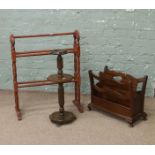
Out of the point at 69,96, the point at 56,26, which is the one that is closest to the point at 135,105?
the point at 69,96

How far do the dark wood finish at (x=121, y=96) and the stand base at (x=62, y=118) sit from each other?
0.25 metres

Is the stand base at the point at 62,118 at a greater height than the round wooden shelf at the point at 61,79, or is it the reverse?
the round wooden shelf at the point at 61,79

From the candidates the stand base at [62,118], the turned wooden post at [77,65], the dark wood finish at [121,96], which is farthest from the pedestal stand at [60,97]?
the dark wood finish at [121,96]

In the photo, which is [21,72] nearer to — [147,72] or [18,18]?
[18,18]

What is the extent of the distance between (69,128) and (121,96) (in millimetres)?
477

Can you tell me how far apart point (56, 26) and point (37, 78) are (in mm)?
569

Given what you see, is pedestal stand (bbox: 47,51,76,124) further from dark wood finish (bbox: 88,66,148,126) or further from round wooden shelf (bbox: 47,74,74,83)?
dark wood finish (bbox: 88,66,148,126)

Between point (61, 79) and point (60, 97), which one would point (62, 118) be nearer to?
point (60, 97)

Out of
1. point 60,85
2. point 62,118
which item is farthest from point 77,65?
point 62,118

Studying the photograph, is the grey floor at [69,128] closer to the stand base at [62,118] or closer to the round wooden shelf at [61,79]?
the stand base at [62,118]

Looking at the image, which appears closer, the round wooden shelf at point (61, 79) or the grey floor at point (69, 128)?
the grey floor at point (69, 128)

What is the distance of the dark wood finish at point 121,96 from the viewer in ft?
7.70

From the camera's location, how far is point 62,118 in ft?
8.02

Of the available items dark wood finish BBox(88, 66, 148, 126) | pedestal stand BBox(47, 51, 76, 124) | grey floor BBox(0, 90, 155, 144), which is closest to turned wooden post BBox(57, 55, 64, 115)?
pedestal stand BBox(47, 51, 76, 124)
